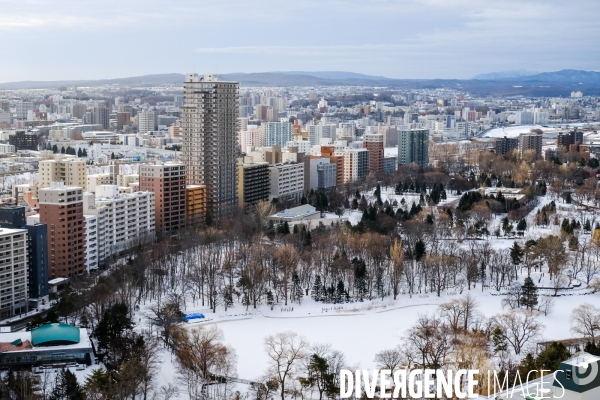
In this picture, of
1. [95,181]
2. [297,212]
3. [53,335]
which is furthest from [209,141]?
[53,335]

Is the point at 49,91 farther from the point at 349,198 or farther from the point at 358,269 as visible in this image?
the point at 358,269

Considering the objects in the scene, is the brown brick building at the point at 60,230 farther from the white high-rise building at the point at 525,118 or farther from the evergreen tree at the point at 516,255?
the white high-rise building at the point at 525,118

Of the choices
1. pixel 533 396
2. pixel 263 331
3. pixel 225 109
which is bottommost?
pixel 263 331

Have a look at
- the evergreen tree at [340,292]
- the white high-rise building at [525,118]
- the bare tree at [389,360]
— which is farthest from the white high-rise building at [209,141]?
the white high-rise building at [525,118]

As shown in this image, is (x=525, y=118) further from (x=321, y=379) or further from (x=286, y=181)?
(x=321, y=379)

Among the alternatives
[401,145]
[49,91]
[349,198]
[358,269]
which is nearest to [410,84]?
[49,91]

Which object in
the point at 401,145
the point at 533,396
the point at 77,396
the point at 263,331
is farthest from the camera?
the point at 401,145
